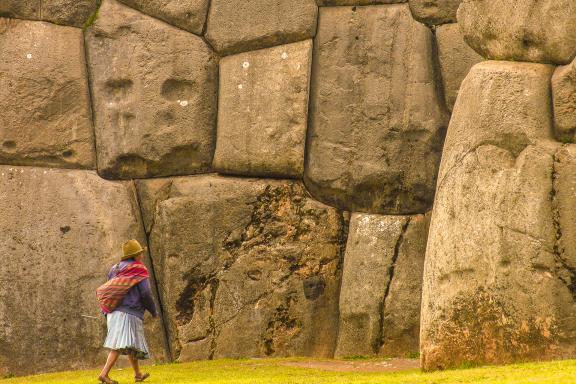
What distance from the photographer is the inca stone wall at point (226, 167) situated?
55.0 ft

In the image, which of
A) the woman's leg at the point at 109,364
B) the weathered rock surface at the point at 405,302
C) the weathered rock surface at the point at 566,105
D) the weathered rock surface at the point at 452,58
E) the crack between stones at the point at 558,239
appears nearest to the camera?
the crack between stones at the point at 558,239

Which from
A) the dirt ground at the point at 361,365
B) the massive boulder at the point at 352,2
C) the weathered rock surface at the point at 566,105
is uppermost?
the massive boulder at the point at 352,2

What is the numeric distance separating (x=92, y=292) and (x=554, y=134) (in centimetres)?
667

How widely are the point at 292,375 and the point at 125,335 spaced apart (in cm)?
189

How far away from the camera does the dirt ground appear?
15.5 metres

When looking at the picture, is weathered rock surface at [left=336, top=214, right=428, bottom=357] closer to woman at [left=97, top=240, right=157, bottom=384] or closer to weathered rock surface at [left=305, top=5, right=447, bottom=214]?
weathered rock surface at [left=305, top=5, right=447, bottom=214]

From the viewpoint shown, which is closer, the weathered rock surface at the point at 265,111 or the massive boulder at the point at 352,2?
the massive boulder at the point at 352,2

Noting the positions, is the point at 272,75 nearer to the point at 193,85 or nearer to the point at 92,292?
the point at 193,85

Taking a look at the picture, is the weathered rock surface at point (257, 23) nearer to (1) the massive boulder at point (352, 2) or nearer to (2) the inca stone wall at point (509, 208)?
(1) the massive boulder at point (352, 2)

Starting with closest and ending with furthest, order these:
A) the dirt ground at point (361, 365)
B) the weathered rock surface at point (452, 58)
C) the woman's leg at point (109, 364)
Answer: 1. the woman's leg at point (109, 364)
2. the dirt ground at point (361, 365)
3. the weathered rock surface at point (452, 58)

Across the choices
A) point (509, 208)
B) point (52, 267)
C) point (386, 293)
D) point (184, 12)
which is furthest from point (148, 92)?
point (509, 208)

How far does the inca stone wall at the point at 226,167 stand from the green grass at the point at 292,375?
0.81 metres

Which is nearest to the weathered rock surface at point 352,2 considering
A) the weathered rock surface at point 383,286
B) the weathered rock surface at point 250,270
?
the weathered rock surface at point 250,270

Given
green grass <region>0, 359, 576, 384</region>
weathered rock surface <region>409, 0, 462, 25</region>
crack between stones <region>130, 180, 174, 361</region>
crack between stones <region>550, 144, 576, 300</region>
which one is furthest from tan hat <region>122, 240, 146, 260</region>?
weathered rock surface <region>409, 0, 462, 25</region>
